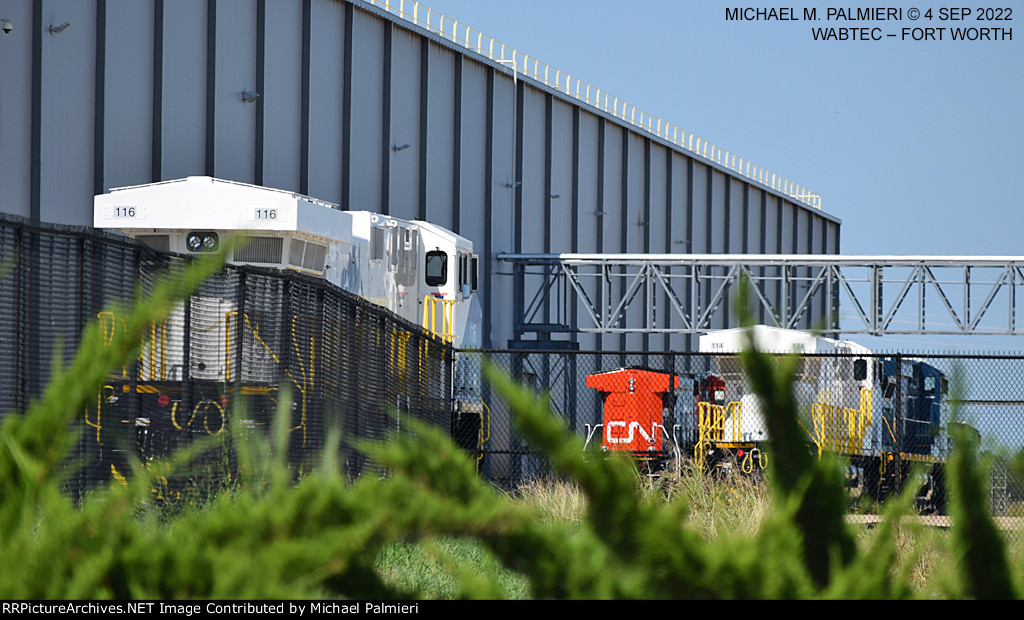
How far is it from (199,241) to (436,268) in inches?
258

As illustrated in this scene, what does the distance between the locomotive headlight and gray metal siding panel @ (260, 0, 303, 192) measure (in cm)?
1053

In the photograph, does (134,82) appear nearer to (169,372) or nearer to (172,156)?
(172,156)

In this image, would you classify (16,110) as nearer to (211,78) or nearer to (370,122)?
(211,78)

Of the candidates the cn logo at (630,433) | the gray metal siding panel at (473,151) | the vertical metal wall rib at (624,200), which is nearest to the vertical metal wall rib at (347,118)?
the gray metal siding panel at (473,151)

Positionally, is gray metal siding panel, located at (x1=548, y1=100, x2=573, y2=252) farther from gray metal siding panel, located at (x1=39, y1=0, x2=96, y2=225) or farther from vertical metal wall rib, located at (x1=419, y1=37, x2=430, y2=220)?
gray metal siding panel, located at (x1=39, y1=0, x2=96, y2=225)

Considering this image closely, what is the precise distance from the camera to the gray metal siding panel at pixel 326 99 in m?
32.0

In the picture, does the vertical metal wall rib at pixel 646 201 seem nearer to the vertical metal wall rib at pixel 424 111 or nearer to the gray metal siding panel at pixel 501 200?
the gray metal siding panel at pixel 501 200

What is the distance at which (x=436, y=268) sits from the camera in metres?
24.8

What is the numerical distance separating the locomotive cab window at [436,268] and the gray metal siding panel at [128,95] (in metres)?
6.94

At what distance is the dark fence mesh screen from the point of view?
9156 millimetres

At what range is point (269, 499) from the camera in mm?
1761

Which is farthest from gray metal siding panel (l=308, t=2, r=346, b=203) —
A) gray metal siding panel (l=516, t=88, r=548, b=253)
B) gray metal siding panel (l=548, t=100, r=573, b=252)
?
gray metal siding panel (l=548, t=100, r=573, b=252)
